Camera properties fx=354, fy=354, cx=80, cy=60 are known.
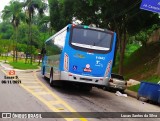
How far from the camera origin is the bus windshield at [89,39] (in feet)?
58.4

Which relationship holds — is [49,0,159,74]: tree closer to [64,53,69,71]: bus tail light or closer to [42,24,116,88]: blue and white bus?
[42,24,116,88]: blue and white bus

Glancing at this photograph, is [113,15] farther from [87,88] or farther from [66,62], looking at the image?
[66,62]

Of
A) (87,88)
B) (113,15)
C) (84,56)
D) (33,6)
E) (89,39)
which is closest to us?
(84,56)

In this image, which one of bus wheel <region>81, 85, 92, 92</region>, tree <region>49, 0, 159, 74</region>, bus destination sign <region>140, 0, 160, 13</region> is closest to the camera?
bus wheel <region>81, 85, 92, 92</region>

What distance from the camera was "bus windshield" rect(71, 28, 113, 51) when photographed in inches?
701

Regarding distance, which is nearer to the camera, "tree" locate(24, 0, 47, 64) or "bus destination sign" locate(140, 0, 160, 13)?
"bus destination sign" locate(140, 0, 160, 13)

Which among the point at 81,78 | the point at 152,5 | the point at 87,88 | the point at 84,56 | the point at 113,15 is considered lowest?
the point at 87,88

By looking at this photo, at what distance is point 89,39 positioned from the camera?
17875 mm

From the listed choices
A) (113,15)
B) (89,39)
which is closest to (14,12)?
(113,15)

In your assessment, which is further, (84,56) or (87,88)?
(87,88)

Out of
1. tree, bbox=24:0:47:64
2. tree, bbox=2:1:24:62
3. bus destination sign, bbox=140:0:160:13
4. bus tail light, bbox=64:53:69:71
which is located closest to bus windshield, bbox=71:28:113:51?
bus tail light, bbox=64:53:69:71

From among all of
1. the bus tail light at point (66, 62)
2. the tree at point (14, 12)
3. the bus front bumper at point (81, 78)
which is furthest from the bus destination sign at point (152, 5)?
the tree at point (14, 12)

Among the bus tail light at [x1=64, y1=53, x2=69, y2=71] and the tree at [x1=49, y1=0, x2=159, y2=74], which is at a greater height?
the tree at [x1=49, y1=0, x2=159, y2=74]

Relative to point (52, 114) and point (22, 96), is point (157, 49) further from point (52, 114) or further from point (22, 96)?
point (52, 114)
